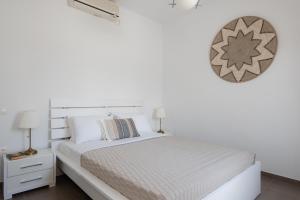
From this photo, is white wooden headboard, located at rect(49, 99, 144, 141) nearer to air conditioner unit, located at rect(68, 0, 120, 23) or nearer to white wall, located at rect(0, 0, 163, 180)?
white wall, located at rect(0, 0, 163, 180)

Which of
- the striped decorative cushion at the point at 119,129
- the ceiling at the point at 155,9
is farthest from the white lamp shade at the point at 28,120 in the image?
the ceiling at the point at 155,9

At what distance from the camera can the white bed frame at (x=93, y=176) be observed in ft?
5.08

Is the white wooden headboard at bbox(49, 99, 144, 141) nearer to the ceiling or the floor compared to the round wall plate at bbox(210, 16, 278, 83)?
nearer to the floor

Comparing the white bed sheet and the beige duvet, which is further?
the white bed sheet

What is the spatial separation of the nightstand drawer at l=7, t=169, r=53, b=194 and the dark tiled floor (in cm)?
8

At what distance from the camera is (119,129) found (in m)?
2.70

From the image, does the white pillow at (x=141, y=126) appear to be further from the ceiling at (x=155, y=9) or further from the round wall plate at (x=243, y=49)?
the ceiling at (x=155, y=9)

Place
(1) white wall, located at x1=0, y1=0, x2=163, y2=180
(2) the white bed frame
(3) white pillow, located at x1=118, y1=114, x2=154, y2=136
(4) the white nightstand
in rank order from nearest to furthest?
1. (2) the white bed frame
2. (4) the white nightstand
3. (1) white wall, located at x1=0, y1=0, x2=163, y2=180
4. (3) white pillow, located at x1=118, y1=114, x2=154, y2=136

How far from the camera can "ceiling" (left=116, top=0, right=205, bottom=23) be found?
3.33 meters

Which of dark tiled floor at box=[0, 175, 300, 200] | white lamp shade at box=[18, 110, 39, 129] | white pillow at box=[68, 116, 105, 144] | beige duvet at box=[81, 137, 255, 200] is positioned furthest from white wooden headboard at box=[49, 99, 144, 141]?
beige duvet at box=[81, 137, 255, 200]

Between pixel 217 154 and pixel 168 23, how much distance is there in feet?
10.3

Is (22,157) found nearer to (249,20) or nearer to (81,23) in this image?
(81,23)

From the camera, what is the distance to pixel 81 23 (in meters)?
2.97

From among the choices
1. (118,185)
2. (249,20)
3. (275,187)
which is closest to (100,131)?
(118,185)
